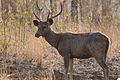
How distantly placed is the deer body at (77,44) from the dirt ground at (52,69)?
0.61 metres

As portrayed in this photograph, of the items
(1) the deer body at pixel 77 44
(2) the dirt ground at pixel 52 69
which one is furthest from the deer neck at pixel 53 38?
(2) the dirt ground at pixel 52 69

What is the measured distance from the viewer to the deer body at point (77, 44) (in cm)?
948

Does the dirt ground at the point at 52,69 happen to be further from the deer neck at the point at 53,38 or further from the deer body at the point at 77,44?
the deer neck at the point at 53,38

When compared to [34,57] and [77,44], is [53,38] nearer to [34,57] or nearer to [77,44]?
[77,44]

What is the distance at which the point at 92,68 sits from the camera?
11312 mm

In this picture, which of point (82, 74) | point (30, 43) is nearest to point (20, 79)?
point (82, 74)

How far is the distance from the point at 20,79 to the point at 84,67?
230 centimetres

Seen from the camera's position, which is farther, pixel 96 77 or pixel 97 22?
pixel 97 22

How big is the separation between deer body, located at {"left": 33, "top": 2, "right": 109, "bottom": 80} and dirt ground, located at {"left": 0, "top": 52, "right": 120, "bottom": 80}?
0.61 meters

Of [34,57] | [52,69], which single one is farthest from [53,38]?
[34,57]

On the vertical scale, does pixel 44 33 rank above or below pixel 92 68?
above

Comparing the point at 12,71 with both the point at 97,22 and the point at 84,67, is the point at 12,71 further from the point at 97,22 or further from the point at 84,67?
the point at 97,22

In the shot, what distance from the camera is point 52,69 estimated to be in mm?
10984

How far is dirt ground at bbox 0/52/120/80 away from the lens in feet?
33.6
